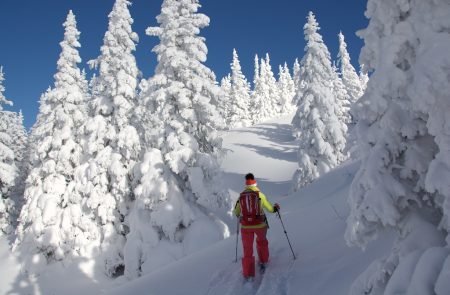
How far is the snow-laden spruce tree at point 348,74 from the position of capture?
243 feet

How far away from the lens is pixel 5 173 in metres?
32.2

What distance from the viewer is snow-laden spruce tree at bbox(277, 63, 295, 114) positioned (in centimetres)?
11225

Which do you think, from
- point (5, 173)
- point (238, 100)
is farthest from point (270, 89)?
point (5, 173)

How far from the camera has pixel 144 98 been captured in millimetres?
22031

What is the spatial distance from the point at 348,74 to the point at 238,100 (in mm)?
23900

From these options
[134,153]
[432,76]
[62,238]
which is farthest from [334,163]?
[432,76]

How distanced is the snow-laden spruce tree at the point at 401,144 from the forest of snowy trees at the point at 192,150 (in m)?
0.02

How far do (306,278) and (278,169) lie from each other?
40.4 meters

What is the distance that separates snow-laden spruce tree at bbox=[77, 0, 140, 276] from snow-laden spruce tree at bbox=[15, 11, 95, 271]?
1497mm

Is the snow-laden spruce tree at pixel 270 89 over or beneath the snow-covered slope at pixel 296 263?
over

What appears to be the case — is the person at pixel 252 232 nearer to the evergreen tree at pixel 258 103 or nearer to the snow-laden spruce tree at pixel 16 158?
the snow-laden spruce tree at pixel 16 158

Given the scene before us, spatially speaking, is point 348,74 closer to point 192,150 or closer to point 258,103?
point 258,103

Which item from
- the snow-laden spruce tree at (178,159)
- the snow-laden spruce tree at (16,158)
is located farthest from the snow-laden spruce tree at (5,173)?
the snow-laden spruce tree at (178,159)

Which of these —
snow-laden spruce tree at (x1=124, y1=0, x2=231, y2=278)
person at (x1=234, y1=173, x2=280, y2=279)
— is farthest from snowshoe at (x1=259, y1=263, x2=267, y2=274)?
snow-laden spruce tree at (x1=124, y1=0, x2=231, y2=278)
